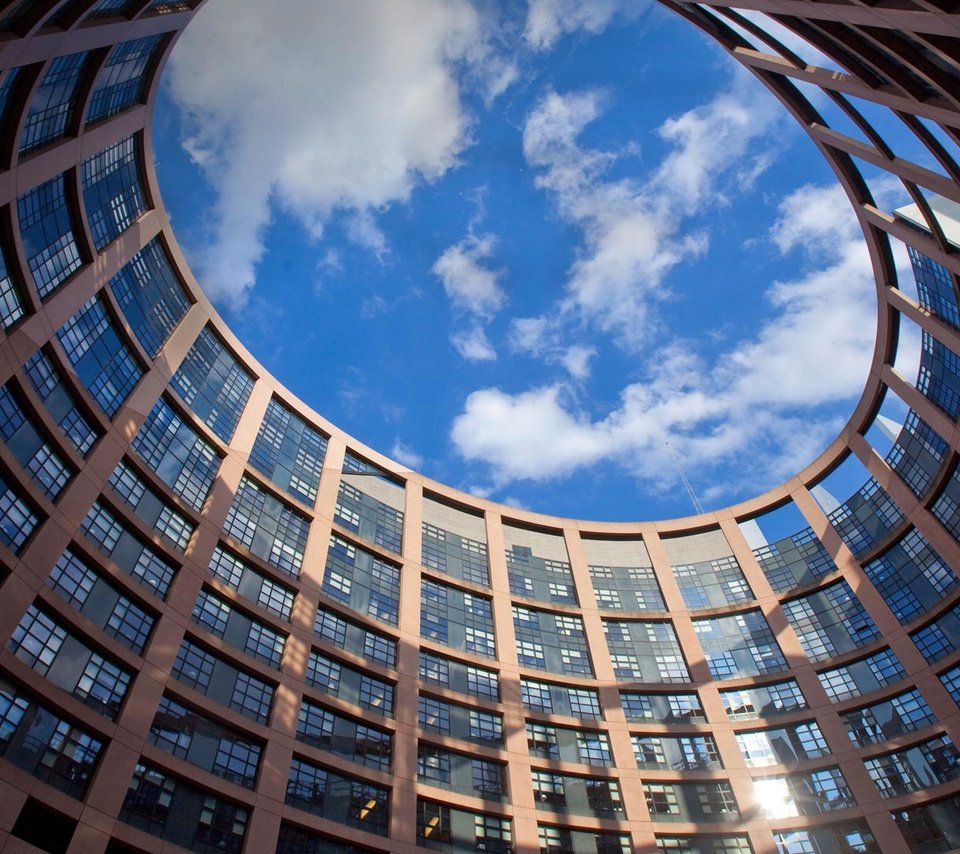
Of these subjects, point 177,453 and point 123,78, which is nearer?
point 123,78

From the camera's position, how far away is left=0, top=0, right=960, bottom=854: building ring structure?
28953 mm

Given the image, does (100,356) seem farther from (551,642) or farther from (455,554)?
(551,642)

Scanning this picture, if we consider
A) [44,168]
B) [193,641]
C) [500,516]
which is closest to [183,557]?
[193,641]

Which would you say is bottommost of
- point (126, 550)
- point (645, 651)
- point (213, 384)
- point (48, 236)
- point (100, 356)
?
point (126, 550)

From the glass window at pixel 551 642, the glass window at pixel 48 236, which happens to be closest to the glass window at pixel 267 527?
the glass window at pixel 551 642

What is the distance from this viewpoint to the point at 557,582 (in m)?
53.4

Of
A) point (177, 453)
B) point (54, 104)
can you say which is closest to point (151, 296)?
point (177, 453)

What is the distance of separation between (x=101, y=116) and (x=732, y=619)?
48025mm

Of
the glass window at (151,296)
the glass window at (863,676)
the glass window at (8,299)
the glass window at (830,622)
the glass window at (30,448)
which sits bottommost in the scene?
the glass window at (863,676)

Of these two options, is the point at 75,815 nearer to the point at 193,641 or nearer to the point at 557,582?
the point at 193,641

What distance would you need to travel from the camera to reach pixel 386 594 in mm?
45375

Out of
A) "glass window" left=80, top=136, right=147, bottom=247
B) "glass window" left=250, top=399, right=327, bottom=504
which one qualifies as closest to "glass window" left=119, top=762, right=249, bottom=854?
"glass window" left=250, top=399, right=327, bottom=504

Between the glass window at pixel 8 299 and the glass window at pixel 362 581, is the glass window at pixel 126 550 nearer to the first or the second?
the glass window at pixel 8 299

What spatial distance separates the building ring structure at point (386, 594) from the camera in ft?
95.0
